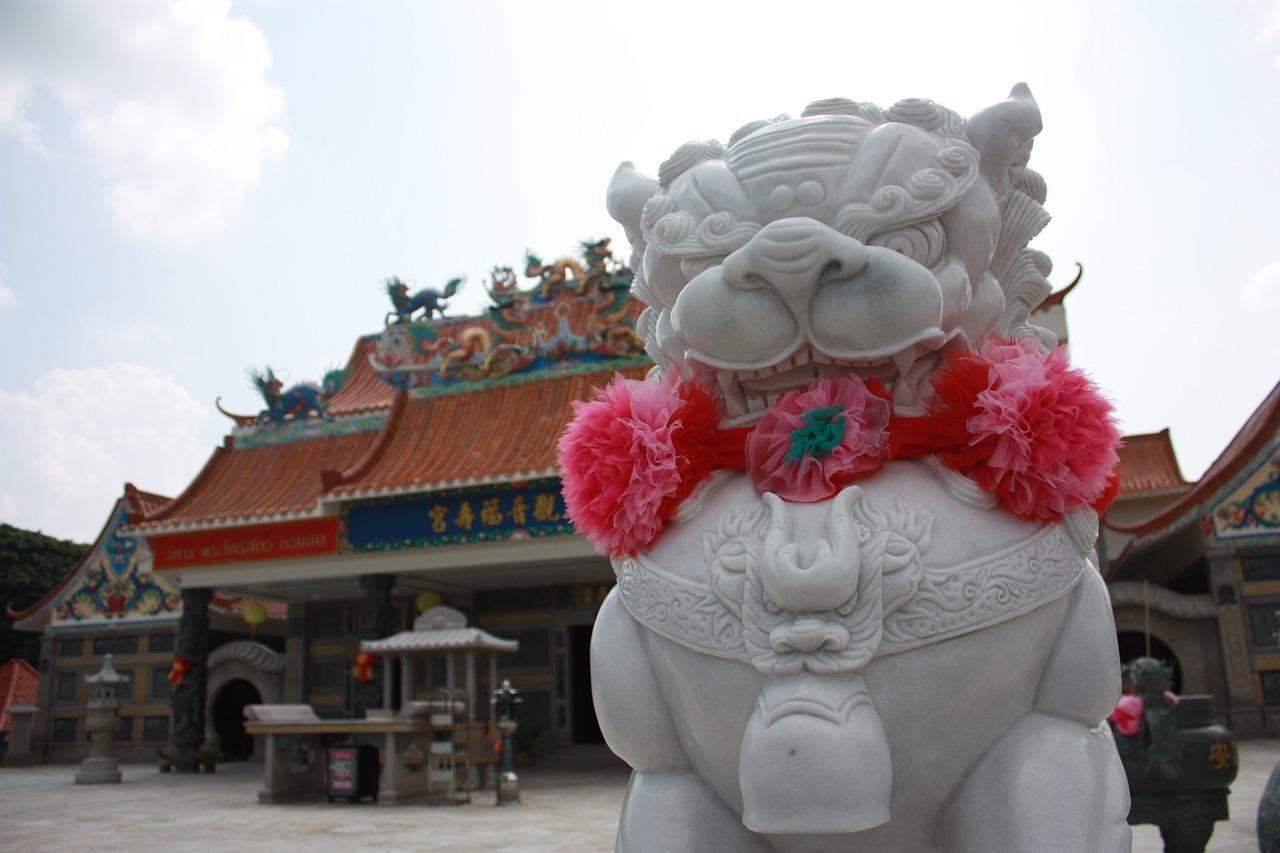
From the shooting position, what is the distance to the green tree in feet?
60.6

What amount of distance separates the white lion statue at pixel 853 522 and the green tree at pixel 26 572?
2054cm

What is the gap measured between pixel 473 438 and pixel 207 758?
16.9 ft

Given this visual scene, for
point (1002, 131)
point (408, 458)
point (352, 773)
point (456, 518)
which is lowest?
point (352, 773)

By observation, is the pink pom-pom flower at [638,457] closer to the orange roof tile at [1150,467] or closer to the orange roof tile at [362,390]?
the orange roof tile at [362,390]

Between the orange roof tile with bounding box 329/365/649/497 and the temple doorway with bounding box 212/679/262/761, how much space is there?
550 cm

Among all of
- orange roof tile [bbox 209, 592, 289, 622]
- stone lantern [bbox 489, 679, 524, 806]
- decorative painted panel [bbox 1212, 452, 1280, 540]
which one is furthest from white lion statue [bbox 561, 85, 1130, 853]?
orange roof tile [bbox 209, 592, 289, 622]

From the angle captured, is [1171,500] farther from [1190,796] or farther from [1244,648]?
[1190,796]

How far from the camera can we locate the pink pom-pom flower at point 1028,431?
58.3 inches

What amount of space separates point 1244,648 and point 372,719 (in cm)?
884

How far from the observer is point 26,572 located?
64.6 feet

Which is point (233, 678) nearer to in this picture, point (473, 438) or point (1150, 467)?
point (473, 438)

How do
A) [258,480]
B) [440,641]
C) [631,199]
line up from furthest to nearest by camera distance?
[258,480]
[440,641]
[631,199]

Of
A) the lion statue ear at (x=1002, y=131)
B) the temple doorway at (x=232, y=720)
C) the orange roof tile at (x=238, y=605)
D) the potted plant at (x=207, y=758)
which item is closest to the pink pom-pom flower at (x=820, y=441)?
the lion statue ear at (x=1002, y=131)

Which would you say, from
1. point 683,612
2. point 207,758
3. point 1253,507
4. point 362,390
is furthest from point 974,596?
point 362,390
